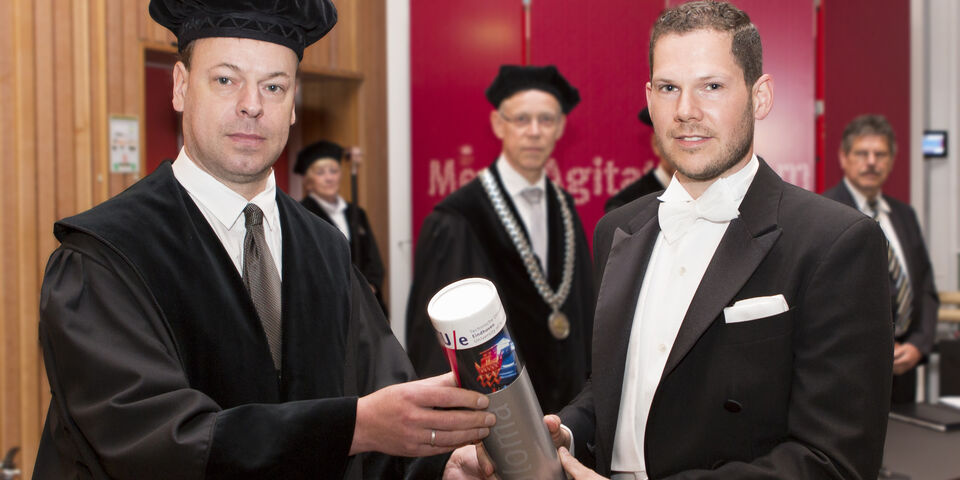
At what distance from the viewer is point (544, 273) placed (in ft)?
11.6

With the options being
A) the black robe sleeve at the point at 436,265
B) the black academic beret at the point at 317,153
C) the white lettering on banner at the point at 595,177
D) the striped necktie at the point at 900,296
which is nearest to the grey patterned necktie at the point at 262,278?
the black robe sleeve at the point at 436,265

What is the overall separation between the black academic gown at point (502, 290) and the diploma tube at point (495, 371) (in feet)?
6.78

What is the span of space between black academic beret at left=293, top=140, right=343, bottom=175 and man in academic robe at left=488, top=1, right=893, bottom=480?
4.14 metres

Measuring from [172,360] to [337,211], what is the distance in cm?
424

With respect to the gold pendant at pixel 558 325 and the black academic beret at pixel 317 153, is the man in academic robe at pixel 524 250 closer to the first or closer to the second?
the gold pendant at pixel 558 325

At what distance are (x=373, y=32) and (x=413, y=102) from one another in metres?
0.54

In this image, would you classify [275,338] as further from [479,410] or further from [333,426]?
[479,410]

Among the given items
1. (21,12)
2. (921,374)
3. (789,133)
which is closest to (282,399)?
(21,12)

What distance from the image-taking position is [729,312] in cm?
138

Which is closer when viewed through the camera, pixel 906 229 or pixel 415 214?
pixel 906 229

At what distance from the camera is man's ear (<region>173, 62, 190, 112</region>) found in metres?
1.59

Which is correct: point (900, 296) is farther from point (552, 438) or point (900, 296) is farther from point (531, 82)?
point (552, 438)

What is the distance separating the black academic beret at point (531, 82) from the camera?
3.52 metres

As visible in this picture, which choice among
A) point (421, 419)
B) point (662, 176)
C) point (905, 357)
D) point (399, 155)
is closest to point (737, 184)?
point (421, 419)
